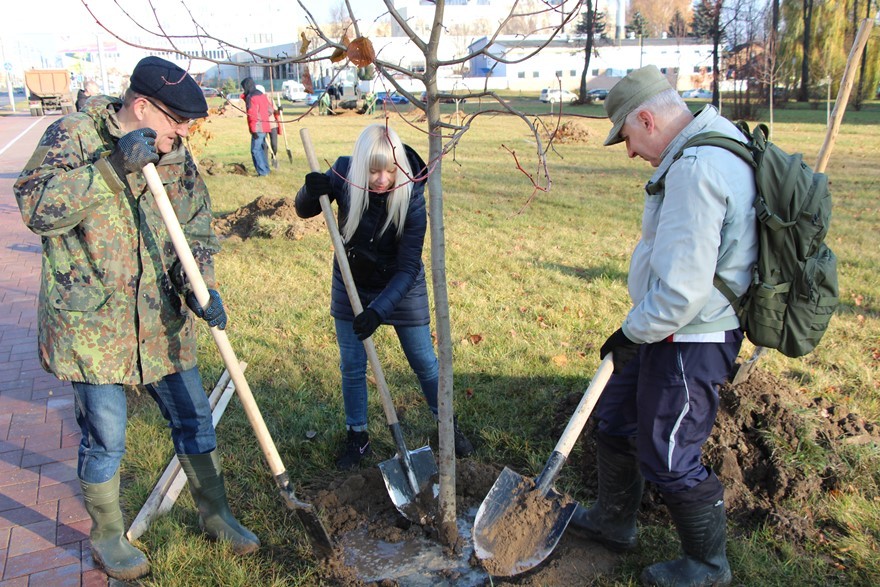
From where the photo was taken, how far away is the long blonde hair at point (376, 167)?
122 inches

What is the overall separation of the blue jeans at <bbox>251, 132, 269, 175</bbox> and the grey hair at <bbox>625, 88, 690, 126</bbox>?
10.9 meters

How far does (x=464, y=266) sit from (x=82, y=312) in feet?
15.9

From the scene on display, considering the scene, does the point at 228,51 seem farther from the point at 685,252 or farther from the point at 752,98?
the point at 752,98

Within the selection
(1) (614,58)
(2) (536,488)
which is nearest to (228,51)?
(2) (536,488)

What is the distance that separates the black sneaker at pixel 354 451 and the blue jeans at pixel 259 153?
974 centimetres

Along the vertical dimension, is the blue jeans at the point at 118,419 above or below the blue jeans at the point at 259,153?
below

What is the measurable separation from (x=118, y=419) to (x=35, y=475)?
1.42 m

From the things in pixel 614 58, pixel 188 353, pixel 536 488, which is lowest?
pixel 536 488

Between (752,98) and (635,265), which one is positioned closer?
(635,265)

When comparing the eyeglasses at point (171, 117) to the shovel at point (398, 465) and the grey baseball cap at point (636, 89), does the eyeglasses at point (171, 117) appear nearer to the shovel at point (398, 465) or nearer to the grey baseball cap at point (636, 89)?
the shovel at point (398, 465)

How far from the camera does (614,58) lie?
71.7 m

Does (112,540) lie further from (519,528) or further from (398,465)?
(519,528)

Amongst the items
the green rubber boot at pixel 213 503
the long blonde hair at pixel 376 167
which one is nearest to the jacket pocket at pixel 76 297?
the green rubber boot at pixel 213 503

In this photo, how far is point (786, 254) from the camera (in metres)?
2.27
